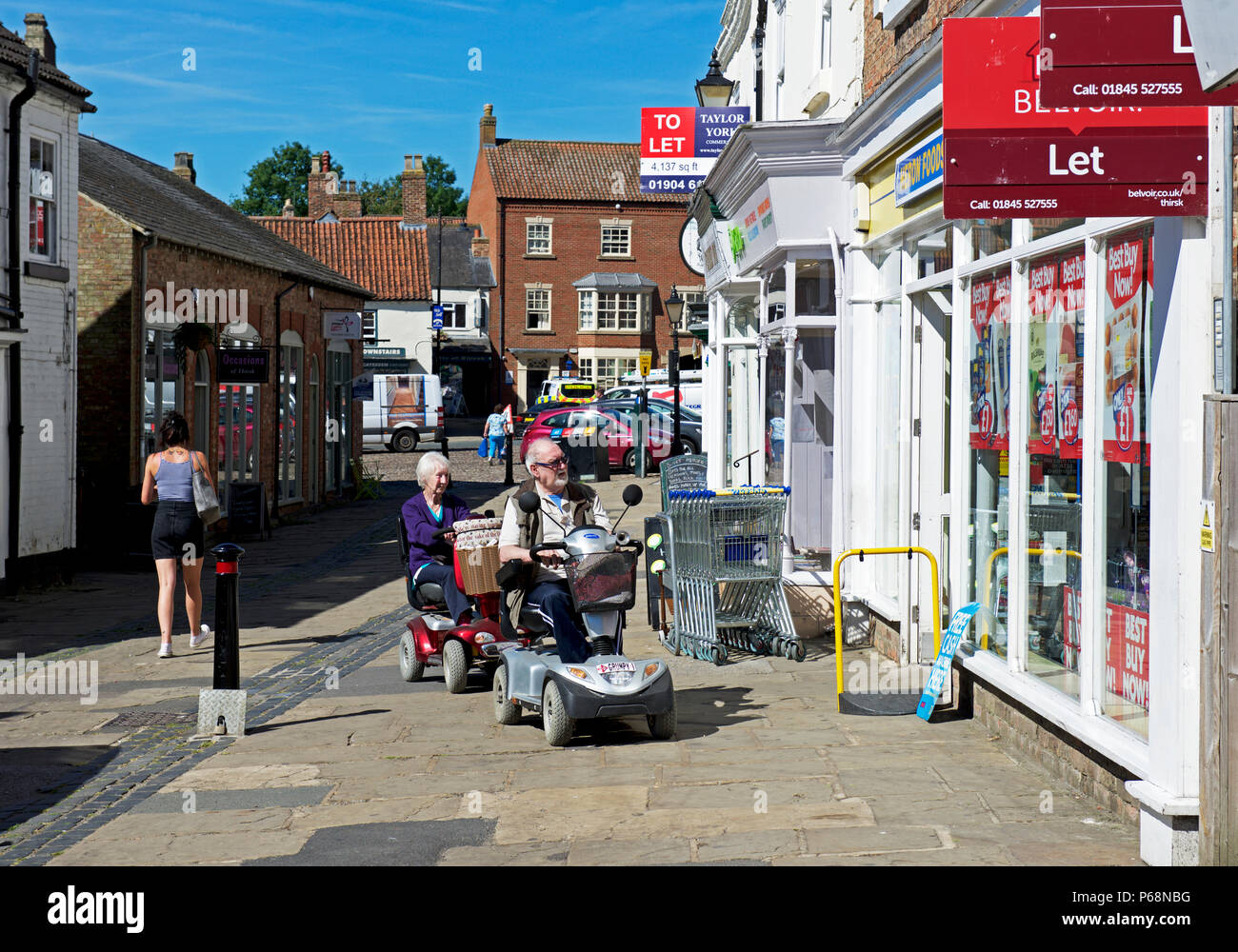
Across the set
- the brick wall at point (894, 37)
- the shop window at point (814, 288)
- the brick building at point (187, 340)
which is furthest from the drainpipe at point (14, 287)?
the brick wall at point (894, 37)

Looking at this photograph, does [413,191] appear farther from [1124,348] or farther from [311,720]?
[1124,348]

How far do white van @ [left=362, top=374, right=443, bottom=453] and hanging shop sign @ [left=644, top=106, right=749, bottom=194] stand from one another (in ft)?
84.2

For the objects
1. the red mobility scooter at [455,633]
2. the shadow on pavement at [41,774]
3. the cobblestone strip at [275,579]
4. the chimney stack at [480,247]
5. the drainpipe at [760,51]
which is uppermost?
the chimney stack at [480,247]

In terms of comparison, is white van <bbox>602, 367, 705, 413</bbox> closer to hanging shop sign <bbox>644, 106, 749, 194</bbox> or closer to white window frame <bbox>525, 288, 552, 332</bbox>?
hanging shop sign <bbox>644, 106, 749, 194</bbox>

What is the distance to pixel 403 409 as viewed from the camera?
4231cm

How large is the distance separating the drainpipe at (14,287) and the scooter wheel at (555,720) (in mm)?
10054

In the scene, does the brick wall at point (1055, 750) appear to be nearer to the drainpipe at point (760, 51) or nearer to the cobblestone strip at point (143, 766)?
the cobblestone strip at point (143, 766)

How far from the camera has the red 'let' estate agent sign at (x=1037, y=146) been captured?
497 centimetres

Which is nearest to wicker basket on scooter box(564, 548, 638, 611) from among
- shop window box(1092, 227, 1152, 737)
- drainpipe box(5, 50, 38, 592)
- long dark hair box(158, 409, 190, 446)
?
shop window box(1092, 227, 1152, 737)

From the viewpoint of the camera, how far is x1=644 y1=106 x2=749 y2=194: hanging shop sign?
1614 centimetres

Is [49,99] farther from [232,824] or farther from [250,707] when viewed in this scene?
[232,824]
